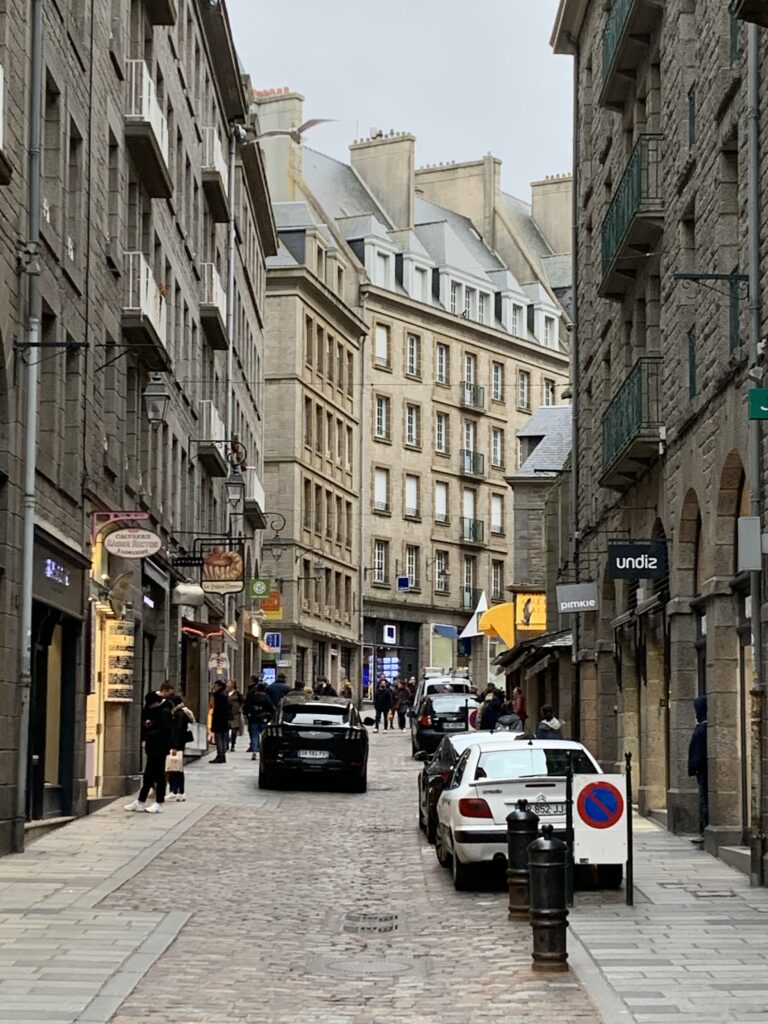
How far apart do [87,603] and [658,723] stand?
839 centimetres

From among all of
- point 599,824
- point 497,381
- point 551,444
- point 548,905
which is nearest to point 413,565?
point 497,381

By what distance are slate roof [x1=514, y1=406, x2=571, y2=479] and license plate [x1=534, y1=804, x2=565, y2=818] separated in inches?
1560

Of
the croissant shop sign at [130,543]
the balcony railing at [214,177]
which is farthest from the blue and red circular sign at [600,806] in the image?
the balcony railing at [214,177]

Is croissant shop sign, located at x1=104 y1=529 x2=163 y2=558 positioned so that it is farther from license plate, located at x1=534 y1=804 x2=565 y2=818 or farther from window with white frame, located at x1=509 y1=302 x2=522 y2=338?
window with white frame, located at x1=509 y1=302 x2=522 y2=338

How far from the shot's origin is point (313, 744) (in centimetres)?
3094

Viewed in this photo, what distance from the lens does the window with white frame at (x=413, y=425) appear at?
85188 mm

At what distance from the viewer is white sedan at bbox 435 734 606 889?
58.5 feet

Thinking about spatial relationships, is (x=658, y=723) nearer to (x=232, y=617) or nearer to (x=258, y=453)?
(x=232, y=617)

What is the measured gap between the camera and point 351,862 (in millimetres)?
20922

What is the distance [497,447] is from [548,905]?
7994cm

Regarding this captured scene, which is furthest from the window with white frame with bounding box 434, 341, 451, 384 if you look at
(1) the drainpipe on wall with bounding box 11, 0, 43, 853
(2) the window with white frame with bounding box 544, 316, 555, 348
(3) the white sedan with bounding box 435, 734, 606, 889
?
(3) the white sedan with bounding box 435, 734, 606, 889

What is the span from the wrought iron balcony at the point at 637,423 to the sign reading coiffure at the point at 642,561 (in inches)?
60.9

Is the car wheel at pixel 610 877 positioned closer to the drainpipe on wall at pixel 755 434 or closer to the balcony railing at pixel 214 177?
the drainpipe on wall at pixel 755 434

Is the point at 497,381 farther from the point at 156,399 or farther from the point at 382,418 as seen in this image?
the point at 156,399
